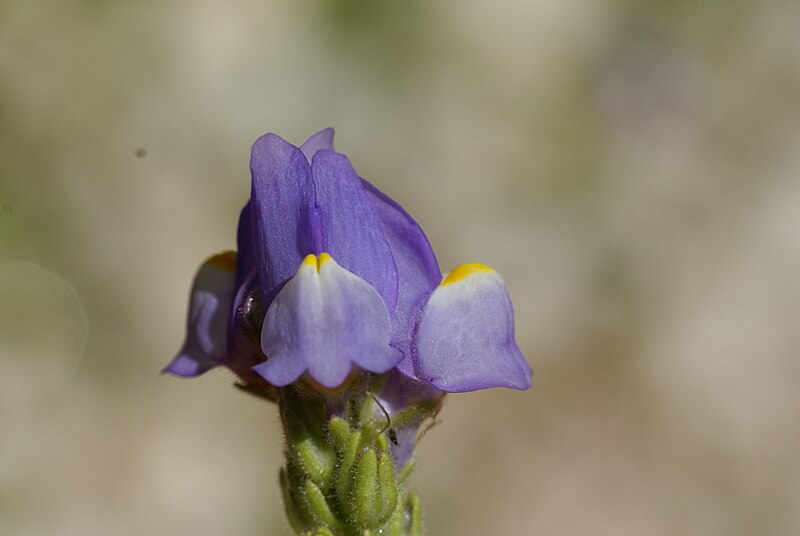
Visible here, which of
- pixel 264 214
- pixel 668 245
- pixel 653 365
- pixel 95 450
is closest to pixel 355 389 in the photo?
pixel 264 214

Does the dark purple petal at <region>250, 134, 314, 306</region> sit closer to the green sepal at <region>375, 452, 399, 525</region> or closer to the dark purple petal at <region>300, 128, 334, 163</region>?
the dark purple petal at <region>300, 128, 334, 163</region>

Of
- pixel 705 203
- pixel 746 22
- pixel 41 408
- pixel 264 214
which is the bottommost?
pixel 41 408

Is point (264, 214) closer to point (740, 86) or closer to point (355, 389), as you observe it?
point (355, 389)

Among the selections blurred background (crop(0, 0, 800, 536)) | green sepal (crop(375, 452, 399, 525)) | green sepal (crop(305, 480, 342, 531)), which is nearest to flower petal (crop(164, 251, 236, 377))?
green sepal (crop(305, 480, 342, 531))

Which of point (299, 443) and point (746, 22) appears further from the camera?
point (746, 22)

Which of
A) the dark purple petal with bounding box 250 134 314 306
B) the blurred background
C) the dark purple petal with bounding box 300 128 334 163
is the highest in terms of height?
the dark purple petal with bounding box 300 128 334 163

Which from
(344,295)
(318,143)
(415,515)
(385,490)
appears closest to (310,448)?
(385,490)
